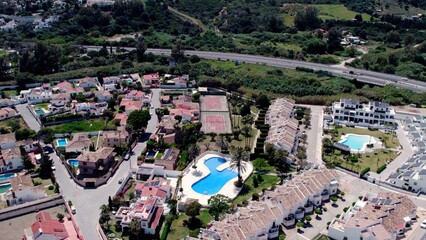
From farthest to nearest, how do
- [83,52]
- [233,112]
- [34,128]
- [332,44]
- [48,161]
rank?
[332,44] < [83,52] < [233,112] < [34,128] < [48,161]

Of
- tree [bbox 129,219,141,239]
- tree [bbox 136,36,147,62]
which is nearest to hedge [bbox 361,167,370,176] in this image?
tree [bbox 129,219,141,239]

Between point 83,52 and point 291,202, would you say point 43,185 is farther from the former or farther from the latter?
point 83,52

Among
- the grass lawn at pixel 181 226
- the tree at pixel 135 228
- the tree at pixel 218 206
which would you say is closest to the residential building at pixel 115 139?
the grass lawn at pixel 181 226

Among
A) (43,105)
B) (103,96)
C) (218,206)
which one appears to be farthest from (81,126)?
(218,206)

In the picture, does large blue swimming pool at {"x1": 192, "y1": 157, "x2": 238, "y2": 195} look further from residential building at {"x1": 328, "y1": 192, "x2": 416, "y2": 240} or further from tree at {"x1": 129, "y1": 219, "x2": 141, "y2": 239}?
residential building at {"x1": 328, "y1": 192, "x2": 416, "y2": 240}

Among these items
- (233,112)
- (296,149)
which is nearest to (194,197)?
(296,149)

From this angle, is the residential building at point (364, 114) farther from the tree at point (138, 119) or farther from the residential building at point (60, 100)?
the residential building at point (60, 100)
